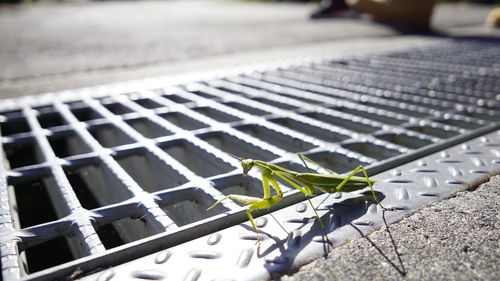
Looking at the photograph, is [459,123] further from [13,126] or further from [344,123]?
[13,126]

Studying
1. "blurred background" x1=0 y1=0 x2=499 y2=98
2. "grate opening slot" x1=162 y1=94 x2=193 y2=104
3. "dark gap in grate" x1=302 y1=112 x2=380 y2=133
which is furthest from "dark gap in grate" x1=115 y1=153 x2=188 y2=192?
"blurred background" x1=0 y1=0 x2=499 y2=98

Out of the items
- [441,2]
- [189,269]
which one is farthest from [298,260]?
[441,2]

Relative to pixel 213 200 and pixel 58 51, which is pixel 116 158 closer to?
pixel 213 200

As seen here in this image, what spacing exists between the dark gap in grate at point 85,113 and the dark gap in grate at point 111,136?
0.19 m

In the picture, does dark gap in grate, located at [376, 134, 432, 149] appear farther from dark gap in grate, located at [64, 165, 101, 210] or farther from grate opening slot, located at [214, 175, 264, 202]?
dark gap in grate, located at [64, 165, 101, 210]

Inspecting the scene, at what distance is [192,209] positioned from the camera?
1.61m

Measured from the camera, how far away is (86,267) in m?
1.07

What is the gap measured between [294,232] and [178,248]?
339 mm

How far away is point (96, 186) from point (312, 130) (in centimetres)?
115

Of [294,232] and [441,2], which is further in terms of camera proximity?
[441,2]

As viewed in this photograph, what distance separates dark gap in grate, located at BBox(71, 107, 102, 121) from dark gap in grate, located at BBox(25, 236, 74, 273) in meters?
0.90

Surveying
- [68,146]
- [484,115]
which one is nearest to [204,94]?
[68,146]

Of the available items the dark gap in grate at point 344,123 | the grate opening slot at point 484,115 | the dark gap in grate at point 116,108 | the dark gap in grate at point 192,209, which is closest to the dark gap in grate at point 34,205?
the dark gap in grate at point 116,108

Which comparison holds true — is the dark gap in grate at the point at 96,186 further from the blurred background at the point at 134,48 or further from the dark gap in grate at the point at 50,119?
the blurred background at the point at 134,48
